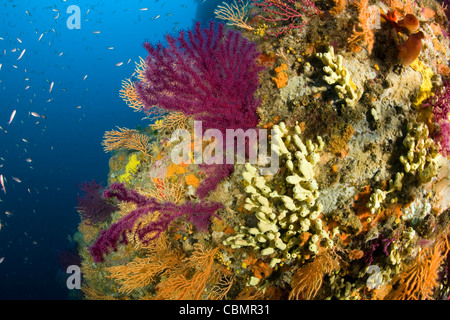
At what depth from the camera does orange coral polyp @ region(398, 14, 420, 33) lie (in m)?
3.27

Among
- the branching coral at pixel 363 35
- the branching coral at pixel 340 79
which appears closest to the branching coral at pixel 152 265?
the branching coral at pixel 340 79

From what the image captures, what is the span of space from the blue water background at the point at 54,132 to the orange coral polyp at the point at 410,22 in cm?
326

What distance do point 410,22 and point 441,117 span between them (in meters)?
1.40

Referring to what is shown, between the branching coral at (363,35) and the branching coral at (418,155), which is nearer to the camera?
the branching coral at (418,155)

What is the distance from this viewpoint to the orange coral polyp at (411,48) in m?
3.05

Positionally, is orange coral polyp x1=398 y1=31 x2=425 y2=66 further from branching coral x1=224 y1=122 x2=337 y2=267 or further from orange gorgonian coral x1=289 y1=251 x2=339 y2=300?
orange gorgonian coral x1=289 y1=251 x2=339 y2=300

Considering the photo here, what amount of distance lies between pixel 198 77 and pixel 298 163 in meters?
1.70

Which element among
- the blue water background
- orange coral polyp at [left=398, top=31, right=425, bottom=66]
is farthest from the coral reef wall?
the blue water background

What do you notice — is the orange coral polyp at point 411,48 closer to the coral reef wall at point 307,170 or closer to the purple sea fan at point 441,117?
the coral reef wall at point 307,170

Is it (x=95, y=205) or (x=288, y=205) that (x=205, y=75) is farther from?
(x=95, y=205)

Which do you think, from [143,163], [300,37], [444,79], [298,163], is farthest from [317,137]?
[143,163]

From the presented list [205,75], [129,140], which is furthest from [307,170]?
[129,140]

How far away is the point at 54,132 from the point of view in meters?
50.9

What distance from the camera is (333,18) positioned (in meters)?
3.57
